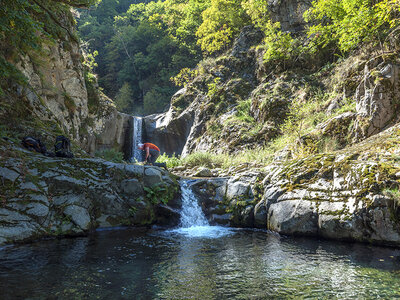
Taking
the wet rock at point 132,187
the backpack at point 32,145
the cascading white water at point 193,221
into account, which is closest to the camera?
the cascading white water at point 193,221

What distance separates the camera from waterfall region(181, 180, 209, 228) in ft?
26.4

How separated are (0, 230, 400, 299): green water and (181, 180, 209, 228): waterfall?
5.95 ft

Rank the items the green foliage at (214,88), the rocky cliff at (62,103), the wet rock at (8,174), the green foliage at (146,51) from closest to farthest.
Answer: the wet rock at (8,174) < the rocky cliff at (62,103) < the green foliage at (214,88) < the green foliage at (146,51)

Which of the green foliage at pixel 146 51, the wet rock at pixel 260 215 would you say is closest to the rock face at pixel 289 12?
the green foliage at pixel 146 51

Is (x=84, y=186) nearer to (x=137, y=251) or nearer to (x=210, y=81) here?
(x=137, y=251)

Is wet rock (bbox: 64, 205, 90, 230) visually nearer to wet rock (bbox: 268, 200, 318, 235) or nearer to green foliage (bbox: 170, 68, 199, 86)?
wet rock (bbox: 268, 200, 318, 235)

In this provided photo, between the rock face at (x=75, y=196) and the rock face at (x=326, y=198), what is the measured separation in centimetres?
169

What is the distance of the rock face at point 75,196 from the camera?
19.1 ft

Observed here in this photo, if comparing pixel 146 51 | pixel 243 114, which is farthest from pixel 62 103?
pixel 146 51

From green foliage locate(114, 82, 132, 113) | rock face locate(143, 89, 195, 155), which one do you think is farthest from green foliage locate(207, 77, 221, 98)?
green foliage locate(114, 82, 132, 113)

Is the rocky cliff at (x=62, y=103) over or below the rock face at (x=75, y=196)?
over

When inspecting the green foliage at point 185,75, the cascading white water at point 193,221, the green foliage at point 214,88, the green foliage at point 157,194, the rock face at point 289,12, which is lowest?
the cascading white water at point 193,221

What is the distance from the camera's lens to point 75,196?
6777 millimetres

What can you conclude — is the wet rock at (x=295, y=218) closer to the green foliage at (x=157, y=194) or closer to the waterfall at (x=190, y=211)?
the waterfall at (x=190, y=211)
